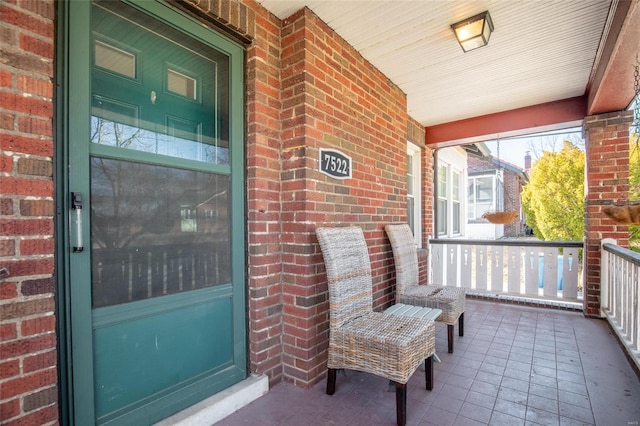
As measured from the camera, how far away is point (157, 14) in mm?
1760

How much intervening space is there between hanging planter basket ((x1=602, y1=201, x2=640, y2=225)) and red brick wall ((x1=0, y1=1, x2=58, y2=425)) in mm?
2475

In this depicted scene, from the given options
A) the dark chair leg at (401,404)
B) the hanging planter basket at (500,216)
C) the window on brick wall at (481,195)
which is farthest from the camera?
the window on brick wall at (481,195)

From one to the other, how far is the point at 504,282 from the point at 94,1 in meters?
5.38

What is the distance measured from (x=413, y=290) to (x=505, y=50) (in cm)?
236

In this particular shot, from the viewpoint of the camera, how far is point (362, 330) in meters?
2.05

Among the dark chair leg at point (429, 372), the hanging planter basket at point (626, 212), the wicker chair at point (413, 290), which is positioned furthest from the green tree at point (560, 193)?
the hanging planter basket at point (626, 212)

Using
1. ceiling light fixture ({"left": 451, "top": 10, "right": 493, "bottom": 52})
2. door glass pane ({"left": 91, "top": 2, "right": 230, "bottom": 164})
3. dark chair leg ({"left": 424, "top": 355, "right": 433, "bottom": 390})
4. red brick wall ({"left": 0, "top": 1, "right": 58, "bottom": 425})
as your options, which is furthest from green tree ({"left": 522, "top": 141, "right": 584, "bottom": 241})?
red brick wall ({"left": 0, "top": 1, "right": 58, "bottom": 425})

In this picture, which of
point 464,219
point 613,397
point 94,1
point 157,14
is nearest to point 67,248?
point 94,1

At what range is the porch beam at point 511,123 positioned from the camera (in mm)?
3936

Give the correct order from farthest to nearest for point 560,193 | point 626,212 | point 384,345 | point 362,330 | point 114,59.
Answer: point 560,193, point 362,330, point 384,345, point 114,59, point 626,212

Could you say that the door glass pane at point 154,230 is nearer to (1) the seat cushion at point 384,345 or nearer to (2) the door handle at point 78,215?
(2) the door handle at point 78,215

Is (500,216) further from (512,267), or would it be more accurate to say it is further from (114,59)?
(114,59)

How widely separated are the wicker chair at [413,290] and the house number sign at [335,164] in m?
0.85

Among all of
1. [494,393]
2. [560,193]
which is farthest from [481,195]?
[494,393]
